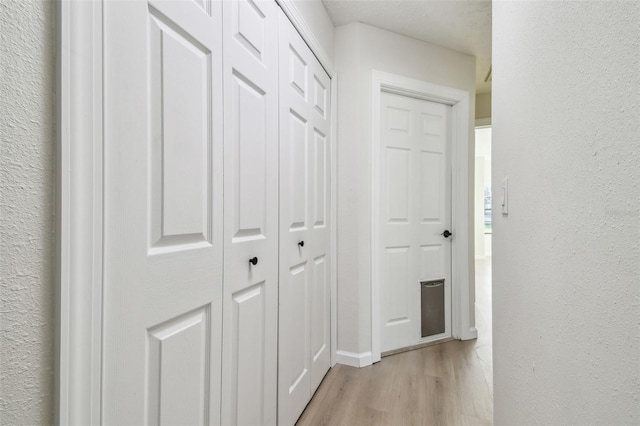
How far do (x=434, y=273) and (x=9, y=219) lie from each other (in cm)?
267

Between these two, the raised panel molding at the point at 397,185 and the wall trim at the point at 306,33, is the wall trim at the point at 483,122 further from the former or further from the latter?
the wall trim at the point at 306,33

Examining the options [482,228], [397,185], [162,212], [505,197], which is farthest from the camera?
[482,228]

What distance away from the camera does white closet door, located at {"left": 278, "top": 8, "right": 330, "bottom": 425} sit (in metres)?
1.50

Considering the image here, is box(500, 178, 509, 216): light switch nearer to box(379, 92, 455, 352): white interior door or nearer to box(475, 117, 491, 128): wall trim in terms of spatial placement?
box(379, 92, 455, 352): white interior door

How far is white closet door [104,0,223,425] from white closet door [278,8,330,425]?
53 cm

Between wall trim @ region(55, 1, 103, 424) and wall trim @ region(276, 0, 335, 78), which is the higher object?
wall trim @ region(276, 0, 335, 78)

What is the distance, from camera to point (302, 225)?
1.76m

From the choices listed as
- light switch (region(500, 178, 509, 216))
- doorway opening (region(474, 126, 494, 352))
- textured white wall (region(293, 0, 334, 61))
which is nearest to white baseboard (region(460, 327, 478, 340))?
doorway opening (region(474, 126, 494, 352))

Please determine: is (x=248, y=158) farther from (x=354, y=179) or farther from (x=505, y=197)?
(x=354, y=179)

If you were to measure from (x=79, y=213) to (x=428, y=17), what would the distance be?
8.19ft

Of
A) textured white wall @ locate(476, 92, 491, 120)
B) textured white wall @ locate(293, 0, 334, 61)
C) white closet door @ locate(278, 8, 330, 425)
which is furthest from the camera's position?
textured white wall @ locate(476, 92, 491, 120)

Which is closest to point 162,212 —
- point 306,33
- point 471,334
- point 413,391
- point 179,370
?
point 179,370

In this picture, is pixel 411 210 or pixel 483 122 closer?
pixel 411 210

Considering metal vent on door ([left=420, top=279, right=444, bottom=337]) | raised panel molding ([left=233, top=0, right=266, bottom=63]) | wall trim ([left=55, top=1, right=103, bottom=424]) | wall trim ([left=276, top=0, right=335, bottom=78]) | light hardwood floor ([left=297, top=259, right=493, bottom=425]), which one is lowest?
light hardwood floor ([left=297, top=259, right=493, bottom=425])
